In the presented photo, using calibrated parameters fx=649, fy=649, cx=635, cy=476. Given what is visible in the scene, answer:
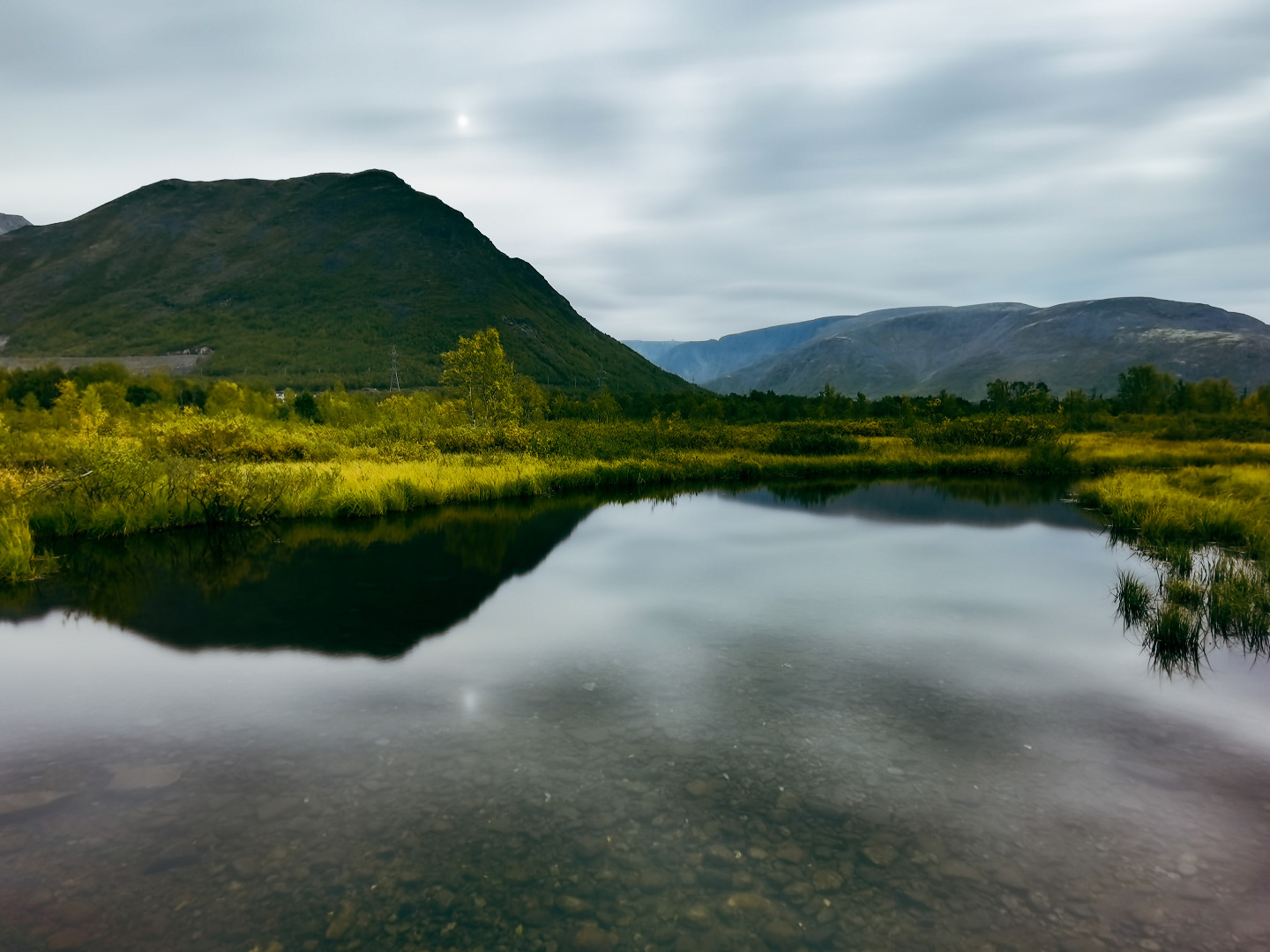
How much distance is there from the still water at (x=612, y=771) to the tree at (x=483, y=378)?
30.9 meters

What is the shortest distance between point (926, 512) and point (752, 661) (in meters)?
21.9

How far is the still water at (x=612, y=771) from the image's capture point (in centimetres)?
607

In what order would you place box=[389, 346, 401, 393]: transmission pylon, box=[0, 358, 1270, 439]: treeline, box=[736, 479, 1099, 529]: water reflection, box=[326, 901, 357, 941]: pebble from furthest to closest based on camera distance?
box=[389, 346, 401, 393]: transmission pylon < box=[0, 358, 1270, 439]: treeline < box=[736, 479, 1099, 529]: water reflection < box=[326, 901, 357, 941]: pebble

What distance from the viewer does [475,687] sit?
11.5 metres

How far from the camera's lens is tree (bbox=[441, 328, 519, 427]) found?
46.8 metres

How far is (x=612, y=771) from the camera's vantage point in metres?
8.63

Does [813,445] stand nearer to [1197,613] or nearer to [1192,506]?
[1192,506]

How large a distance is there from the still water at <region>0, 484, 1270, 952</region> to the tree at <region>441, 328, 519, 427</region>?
101 feet

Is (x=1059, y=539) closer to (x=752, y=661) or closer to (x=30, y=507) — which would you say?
(x=752, y=661)

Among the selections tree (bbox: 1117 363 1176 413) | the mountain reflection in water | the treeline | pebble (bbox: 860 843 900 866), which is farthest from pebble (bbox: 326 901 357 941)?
tree (bbox: 1117 363 1176 413)

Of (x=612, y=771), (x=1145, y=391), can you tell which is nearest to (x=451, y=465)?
(x=612, y=771)

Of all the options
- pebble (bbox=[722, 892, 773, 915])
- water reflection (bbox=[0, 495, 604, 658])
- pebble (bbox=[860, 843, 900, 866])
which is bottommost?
pebble (bbox=[860, 843, 900, 866])

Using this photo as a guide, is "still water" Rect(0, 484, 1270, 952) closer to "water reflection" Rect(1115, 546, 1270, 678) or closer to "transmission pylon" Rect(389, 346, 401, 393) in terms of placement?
"water reflection" Rect(1115, 546, 1270, 678)

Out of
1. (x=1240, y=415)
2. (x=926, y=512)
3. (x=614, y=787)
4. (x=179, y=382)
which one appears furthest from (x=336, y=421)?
(x=1240, y=415)
